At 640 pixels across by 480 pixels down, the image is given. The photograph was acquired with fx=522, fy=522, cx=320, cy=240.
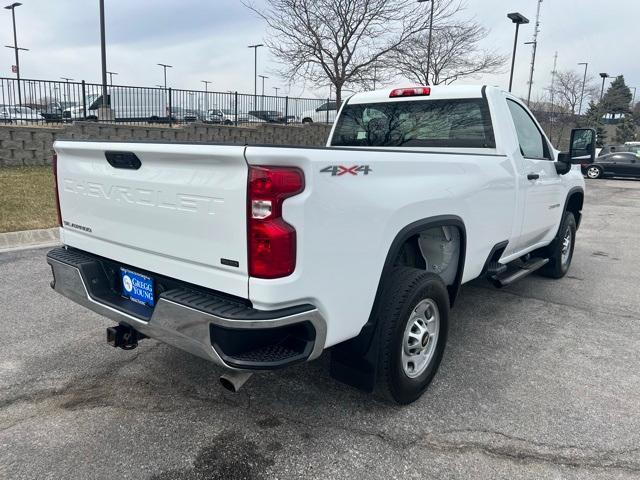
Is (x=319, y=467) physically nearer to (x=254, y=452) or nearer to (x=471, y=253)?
(x=254, y=452)

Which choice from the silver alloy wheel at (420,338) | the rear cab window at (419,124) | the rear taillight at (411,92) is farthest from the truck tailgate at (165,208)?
the rear taillight at (411,92)

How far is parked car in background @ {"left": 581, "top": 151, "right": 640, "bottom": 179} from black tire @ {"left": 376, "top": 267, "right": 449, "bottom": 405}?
23001mm

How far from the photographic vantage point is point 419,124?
4504 millimetres

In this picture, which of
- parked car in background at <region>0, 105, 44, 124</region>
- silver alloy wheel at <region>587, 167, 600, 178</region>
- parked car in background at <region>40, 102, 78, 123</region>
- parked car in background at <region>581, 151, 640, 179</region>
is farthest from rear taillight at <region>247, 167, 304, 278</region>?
silver alloy wheel at <region>587, 167, 600, 178</region>

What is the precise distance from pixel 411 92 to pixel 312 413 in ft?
9.30

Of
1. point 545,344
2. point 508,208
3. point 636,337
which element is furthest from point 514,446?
point 636,337

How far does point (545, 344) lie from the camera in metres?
4.23

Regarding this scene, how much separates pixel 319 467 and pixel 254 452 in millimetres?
354

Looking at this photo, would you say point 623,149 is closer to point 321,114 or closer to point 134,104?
point 321,114

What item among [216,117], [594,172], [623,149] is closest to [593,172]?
[594,172]

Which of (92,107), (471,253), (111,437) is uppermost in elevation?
(92,107)

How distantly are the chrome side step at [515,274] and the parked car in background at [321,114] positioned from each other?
17.1 meters

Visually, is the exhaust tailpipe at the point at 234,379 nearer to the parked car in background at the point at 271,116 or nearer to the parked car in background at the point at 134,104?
the parked car in background at the point at 134,104

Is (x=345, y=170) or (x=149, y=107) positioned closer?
(x=345, y=170)
